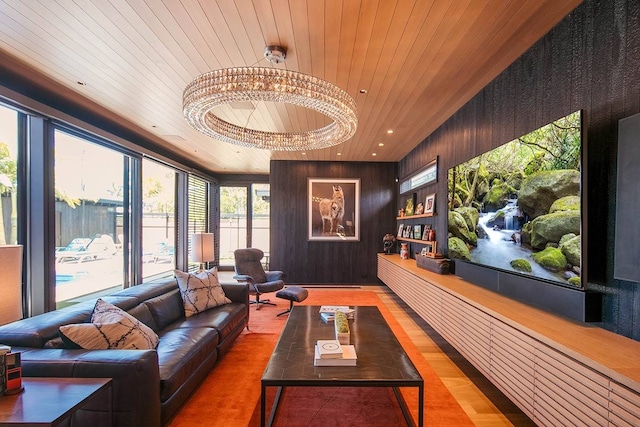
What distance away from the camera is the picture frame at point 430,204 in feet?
14.2

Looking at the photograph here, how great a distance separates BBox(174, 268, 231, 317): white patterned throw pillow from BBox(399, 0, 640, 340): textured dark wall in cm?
337

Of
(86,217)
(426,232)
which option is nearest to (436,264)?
(426,232)

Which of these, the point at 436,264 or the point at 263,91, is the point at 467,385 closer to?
the point at 436,264

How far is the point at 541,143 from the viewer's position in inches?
82.4

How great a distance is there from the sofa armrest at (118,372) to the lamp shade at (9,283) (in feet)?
1.16

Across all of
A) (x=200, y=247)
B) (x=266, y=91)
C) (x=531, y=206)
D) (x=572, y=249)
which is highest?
(x=266, y=91)

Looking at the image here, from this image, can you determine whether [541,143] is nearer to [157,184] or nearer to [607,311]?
[607,311]

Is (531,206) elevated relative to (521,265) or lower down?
elevated

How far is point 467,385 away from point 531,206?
1.61 m

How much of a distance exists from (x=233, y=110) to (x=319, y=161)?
3.27 metres

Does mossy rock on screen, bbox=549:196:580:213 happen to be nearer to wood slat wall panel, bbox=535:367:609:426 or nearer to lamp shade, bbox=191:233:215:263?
wood slat wall panel, bbox=535:367:609:426

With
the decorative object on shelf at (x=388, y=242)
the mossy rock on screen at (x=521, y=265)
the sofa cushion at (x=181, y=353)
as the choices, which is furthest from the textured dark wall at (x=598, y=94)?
the decorative object on shelf at (x=388, y=242)

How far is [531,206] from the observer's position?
85.7 inches

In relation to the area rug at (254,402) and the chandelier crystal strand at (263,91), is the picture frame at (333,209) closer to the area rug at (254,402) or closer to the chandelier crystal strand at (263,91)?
the area rug at (254,402)
